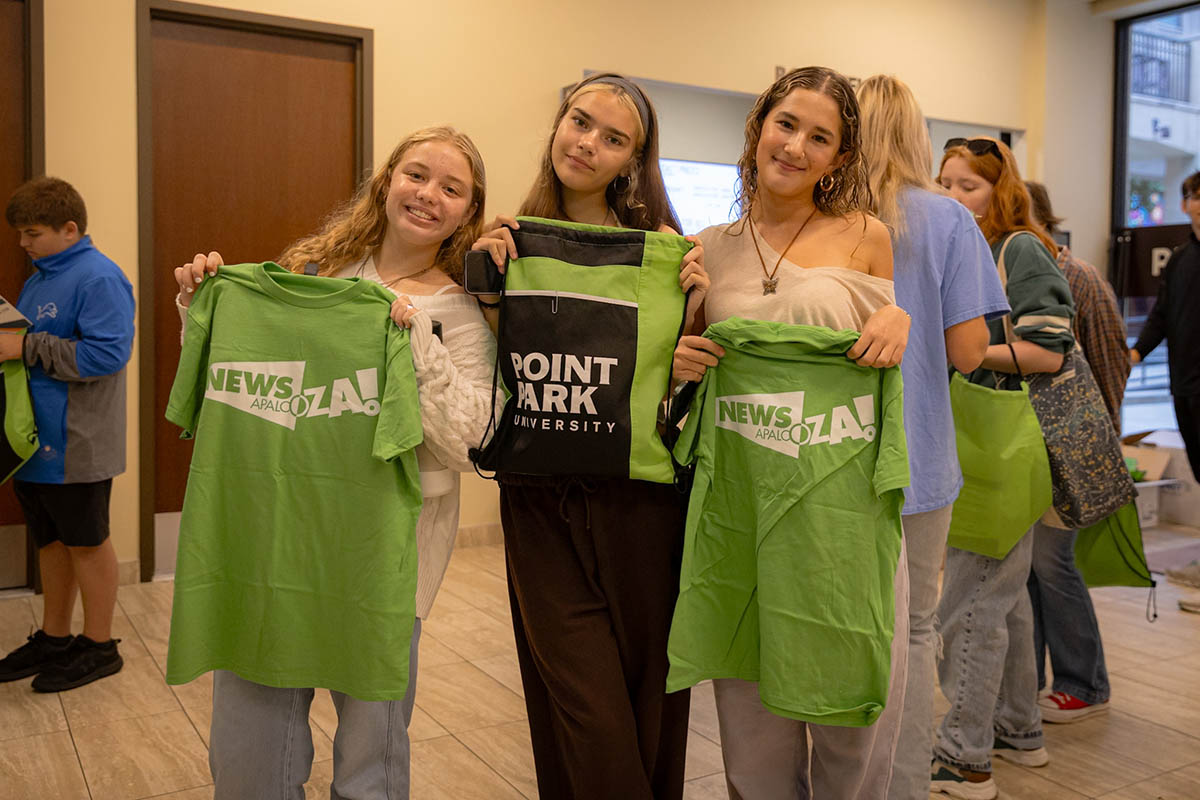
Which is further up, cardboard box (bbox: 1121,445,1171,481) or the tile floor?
cardboard box (bbox: 1121,445,1171,481)

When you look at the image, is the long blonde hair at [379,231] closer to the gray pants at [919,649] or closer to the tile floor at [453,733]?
the gray pants at [919,649]

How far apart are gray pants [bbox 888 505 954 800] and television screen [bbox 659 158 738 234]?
345cm

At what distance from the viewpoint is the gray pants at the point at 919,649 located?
199 centimetres

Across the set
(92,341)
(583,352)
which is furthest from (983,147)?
(92,341)

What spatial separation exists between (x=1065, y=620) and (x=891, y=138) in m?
1.68

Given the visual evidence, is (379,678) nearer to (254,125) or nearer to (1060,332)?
(1060,332)

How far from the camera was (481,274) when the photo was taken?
5.38 feet

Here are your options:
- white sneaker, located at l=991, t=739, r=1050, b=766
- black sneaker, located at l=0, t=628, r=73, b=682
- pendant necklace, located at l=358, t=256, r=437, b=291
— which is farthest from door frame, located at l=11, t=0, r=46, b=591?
white sneaker, located at l=991, t=739, r=1050, b=766

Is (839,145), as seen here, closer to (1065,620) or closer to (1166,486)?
(1065,620)

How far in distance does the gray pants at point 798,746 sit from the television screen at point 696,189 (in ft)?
12.3

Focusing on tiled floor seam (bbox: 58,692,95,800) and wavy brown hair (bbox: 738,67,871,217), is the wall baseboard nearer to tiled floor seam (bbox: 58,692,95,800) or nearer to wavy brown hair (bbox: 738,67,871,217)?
tiled floor seam (bbox: 58,692,95,800)

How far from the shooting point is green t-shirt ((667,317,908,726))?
1617 millimetres

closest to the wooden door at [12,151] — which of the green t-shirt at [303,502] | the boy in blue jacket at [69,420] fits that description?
the boy in blue jacket at [69,420]

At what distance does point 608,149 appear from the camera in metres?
1.75
